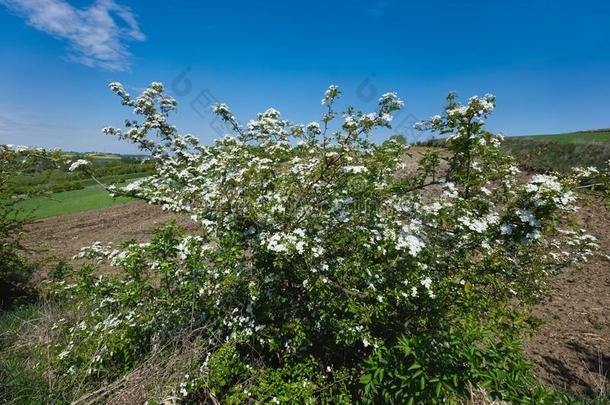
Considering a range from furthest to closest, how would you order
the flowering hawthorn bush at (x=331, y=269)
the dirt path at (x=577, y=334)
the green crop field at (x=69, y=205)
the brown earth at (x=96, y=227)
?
the green crop field at (x=69, y=205)
the brown earth at (x=96, y=227)
the dirt path at (x=577, y=334)
the flowering hawthorn bush at (x=331, y=269)

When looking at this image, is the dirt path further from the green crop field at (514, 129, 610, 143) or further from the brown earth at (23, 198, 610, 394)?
the green crop field at (514, 129, 610, 143)

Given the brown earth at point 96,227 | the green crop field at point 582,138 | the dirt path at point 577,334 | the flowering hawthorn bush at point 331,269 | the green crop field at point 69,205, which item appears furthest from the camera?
the green crop field at point 69,205

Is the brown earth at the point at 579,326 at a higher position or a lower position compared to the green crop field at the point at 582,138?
lower

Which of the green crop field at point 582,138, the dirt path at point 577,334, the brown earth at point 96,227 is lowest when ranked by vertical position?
the dirt path at point 577,334

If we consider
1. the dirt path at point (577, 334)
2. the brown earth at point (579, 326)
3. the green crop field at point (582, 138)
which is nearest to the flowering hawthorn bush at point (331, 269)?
the brown earth at point (579, 326)

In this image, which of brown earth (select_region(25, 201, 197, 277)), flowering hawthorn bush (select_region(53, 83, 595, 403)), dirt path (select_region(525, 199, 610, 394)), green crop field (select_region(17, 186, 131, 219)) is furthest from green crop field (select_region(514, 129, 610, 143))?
green crop field (select_region(17, 186, 131, 219))

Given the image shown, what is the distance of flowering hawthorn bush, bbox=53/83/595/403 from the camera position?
11.6 ft

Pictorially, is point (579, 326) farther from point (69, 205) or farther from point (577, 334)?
point (69, 205)

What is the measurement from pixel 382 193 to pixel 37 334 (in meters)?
5.91

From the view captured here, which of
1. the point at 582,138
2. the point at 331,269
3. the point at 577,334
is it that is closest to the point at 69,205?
the point at 331,269

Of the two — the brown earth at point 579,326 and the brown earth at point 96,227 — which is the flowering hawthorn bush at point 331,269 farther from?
the brown earth at point 96,227

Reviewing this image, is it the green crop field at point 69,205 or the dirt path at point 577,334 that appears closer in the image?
the dirt path at point 577,334

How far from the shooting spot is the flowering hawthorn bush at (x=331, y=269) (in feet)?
11.6

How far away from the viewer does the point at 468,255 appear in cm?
401
